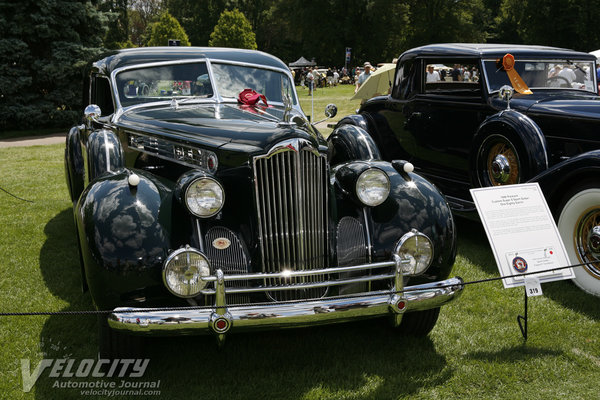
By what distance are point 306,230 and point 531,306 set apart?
7.01 ft

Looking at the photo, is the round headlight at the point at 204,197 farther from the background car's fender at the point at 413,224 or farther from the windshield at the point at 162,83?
Result: the windshield at the point at 162,83

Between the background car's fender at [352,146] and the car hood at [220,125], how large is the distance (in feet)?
1.78

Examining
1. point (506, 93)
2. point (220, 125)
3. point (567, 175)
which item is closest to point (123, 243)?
point (220, 125)

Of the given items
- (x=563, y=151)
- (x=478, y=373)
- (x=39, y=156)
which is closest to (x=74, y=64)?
(x=39, y=156)

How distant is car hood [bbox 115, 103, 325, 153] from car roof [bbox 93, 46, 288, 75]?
56 centimetres

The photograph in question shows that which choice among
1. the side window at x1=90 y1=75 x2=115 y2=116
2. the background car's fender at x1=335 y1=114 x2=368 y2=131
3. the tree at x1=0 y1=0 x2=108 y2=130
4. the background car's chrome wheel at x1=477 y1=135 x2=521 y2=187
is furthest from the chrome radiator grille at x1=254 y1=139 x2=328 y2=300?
the tree at x1=0 y1=0 x2=108 y2=130

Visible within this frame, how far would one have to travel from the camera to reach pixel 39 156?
1103 cm

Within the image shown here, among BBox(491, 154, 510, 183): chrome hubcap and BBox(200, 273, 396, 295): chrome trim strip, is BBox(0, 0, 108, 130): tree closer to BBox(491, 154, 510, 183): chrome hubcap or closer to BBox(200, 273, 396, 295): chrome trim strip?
BBox(491, 154, 510, 183): chrome hubcap

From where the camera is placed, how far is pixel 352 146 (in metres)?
4.31

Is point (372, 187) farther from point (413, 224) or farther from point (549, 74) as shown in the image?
point (549, 74)

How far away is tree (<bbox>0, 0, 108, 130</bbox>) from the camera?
14094 millimetres

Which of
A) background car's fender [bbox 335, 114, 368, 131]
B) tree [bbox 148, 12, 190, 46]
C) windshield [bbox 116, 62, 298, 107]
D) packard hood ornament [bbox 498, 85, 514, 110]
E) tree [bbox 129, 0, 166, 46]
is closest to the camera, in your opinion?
windshield [bbox 116, 62, 298, 107]

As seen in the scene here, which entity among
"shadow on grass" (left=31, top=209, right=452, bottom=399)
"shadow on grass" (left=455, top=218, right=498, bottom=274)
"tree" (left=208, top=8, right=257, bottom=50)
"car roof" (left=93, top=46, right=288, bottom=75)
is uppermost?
"tree" (left=208, top=8, right=257, bottom=50)

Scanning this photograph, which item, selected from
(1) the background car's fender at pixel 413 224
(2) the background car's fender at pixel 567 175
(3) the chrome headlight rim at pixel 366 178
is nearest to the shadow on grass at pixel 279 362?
(1) the background car's fender at pixel 413 224
